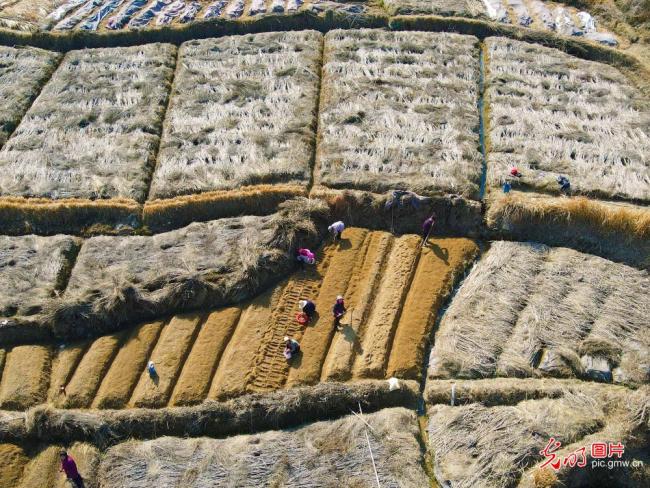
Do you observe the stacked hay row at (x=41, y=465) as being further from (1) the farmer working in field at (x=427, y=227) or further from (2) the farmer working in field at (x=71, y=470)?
(1) the farmer working in field at (x=427, y=227)

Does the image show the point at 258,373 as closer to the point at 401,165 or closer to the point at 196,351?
the point at 196,351

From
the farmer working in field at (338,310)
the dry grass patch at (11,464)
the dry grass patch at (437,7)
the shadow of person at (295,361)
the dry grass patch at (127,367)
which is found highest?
the dry grass patch at (437,7)

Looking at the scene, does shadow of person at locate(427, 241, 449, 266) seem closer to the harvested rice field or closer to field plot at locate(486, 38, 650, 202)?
the harvested rice field

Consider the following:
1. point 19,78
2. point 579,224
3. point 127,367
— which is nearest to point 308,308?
point 127,367

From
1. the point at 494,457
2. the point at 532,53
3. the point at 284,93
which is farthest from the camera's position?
the point at 532,53

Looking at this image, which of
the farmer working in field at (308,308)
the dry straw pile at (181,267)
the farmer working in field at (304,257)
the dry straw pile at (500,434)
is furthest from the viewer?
the farmer working in field at (304,257)

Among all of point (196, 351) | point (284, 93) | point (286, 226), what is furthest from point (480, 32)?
point (196, 351)

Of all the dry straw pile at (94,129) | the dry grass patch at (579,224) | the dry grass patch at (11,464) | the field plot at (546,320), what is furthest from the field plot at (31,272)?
the dry grass patch at (579,224)
